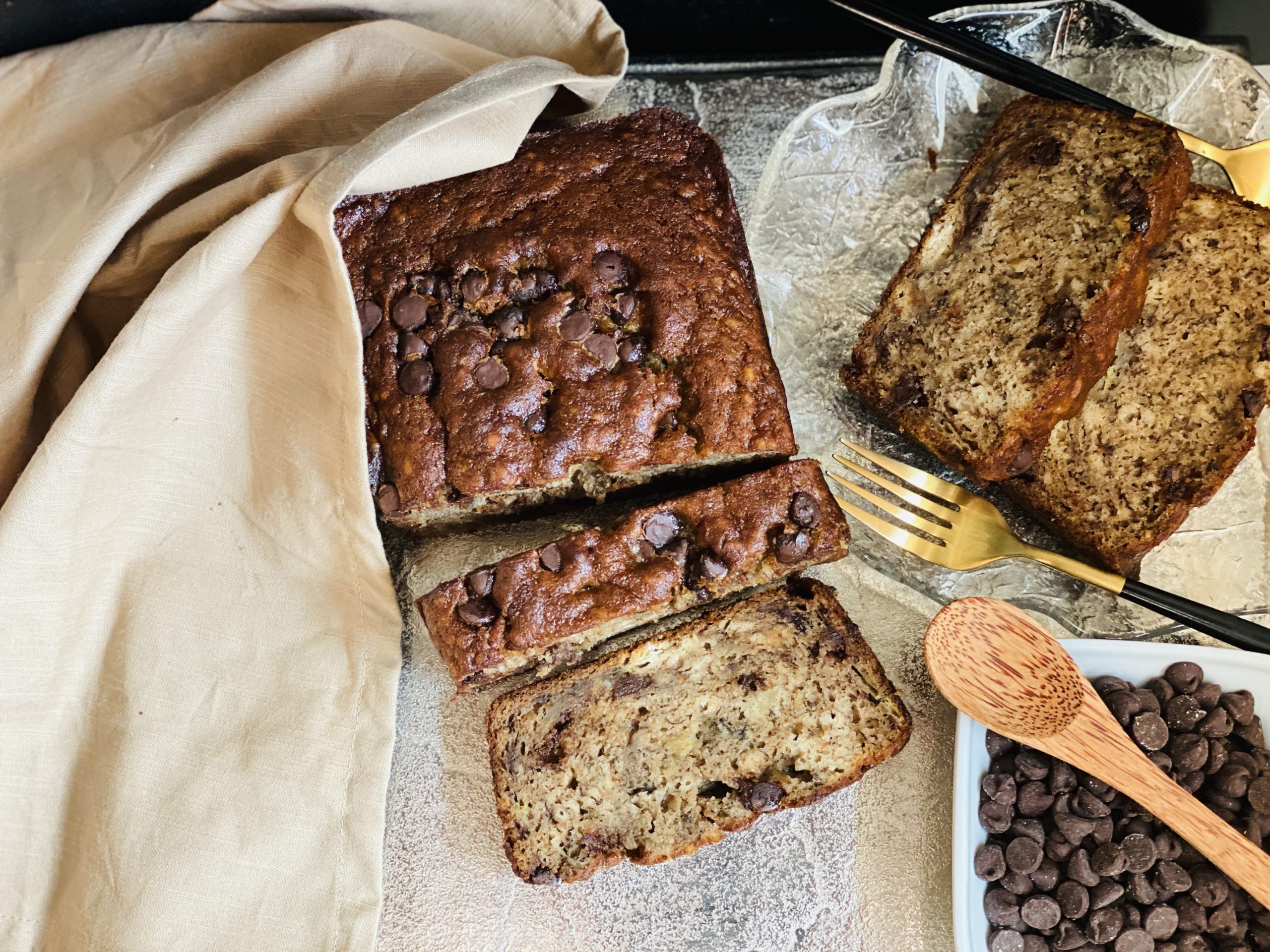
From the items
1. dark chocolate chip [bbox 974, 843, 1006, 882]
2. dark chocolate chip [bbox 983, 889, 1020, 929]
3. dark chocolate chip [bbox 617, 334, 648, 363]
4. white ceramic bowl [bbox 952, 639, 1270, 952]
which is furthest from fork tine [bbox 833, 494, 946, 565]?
dark chocolate chip [bbox 983, 889, 1020, 929]

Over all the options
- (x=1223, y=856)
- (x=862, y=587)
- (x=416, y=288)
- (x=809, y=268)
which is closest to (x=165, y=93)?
(x=416, y=288)

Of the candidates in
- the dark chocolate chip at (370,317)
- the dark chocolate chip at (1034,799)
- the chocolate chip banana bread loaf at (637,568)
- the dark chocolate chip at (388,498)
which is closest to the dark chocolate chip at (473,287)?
the dark chocolate chip at (370,317)

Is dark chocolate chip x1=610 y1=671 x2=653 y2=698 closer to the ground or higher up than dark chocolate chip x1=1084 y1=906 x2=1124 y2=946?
higher up

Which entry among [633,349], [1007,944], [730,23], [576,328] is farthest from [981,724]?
[730,23]

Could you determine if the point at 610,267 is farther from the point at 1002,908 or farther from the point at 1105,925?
the point at 1105,925

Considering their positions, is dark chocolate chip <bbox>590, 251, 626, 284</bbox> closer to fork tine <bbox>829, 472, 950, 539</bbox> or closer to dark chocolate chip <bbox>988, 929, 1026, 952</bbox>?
fork tine <bbox>829, 472, 950, 539</bbox>

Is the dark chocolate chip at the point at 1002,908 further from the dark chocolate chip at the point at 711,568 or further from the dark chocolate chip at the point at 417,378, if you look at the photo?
the dark chocolate chip at the point at 417,378
